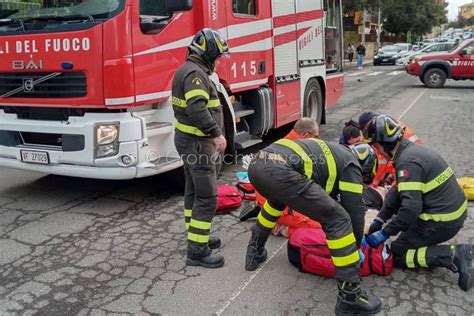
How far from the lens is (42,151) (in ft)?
15.5

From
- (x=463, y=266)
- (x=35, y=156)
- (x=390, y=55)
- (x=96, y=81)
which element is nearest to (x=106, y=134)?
(x=96, y=81)

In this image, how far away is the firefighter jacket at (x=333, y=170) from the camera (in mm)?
2947

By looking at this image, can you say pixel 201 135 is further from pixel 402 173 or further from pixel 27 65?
pixel 27 65

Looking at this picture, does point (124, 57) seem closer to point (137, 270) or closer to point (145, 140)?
point (145, 140)

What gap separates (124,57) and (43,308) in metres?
2.22

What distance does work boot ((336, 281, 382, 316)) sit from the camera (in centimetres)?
288

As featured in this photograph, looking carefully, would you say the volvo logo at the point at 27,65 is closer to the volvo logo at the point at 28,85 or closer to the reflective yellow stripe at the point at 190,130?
the volvo logo at the point at 28,85

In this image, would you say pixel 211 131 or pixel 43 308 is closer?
pixel 43 308

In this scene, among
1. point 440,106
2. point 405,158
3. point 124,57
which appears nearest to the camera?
point 405,158

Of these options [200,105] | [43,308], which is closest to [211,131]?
[200,105]

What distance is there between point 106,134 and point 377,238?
2.55 meters

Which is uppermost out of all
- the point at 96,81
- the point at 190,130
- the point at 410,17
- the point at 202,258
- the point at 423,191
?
the point at 410,17

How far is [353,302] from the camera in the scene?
2877 mm

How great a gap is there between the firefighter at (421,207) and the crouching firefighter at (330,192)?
461mm
